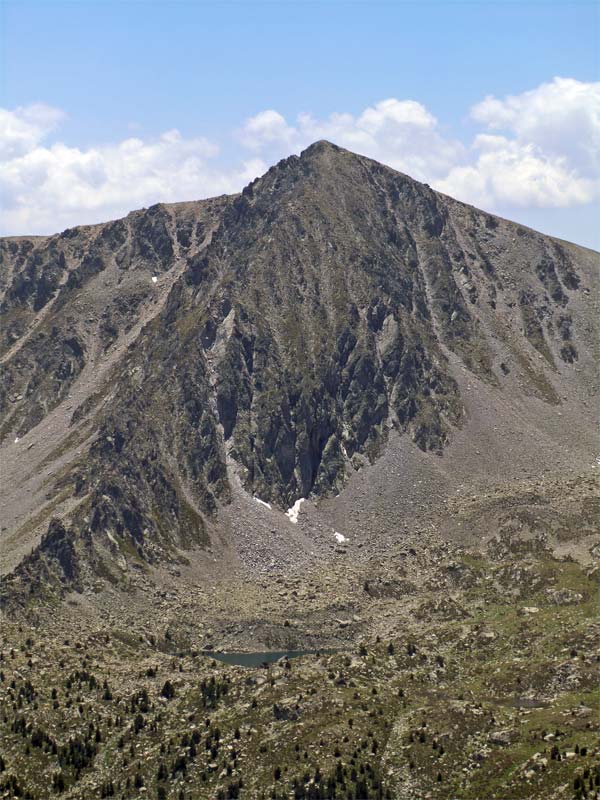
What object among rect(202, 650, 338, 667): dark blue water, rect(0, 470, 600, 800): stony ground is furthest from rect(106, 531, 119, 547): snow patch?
rect(202, 650, 338, 667): dark blue water

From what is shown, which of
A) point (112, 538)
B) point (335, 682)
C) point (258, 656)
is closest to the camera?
point (335, 682)

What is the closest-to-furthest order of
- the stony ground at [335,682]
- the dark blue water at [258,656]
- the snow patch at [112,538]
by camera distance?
the stony ground at [335,682] < the dark blue water at [258,656] < the snow patch at [112,538]

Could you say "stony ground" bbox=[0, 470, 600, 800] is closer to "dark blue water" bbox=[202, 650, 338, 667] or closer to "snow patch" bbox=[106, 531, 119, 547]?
"dark blue water" bbox=[202, 650, 338, 667]

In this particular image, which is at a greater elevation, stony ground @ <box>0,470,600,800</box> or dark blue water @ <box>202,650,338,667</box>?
stony ground @ <box>0,470,600,800</box>

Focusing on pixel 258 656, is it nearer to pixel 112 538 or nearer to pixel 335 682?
pixel 335 682

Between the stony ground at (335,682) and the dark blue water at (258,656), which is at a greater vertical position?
the stony ground at (335,682)

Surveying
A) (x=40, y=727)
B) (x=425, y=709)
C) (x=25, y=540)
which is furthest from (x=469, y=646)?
(x=25, y=540)

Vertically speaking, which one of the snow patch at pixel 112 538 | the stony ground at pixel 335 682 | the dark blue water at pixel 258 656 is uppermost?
the snow patch at pixel 112 538

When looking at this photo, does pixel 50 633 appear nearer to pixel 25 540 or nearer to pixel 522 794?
pixel 25 540

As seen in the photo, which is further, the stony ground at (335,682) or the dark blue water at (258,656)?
the dark blue water at (258,656)

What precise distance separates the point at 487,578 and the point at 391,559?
21.6 m

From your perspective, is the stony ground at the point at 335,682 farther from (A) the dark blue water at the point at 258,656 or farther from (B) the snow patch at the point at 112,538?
(B) the snow patch at the point at 112,538

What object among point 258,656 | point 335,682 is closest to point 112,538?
point 258,656

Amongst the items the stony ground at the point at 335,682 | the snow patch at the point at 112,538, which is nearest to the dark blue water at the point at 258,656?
the stony ground at the point at 335,682
